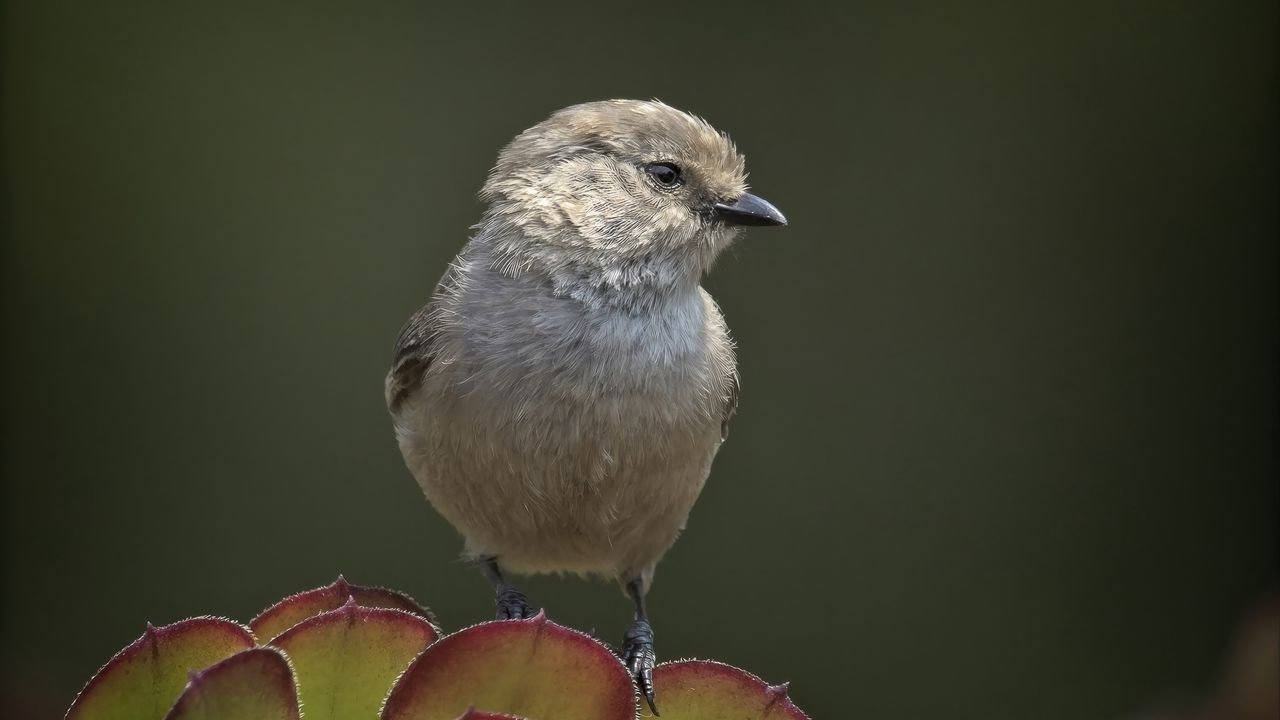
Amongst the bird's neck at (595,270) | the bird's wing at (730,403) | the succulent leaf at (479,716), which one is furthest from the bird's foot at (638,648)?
the succulent leaf at (479,716)

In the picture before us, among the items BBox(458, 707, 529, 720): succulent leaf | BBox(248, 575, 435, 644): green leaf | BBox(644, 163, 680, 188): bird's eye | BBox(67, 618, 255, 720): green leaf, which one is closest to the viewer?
BBox(458, 707, 529, 720): succulent leaf

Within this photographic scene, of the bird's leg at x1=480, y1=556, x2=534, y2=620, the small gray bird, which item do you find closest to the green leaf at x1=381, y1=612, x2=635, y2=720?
the small gray bird

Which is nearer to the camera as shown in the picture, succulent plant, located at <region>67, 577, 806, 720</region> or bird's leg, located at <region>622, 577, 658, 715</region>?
succulent plant, located at <region>67, 577, 806, 720</region>

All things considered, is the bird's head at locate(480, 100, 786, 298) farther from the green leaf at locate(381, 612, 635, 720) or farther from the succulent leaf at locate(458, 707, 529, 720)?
the succulent leaf at locate(458, 707, 529, 720)

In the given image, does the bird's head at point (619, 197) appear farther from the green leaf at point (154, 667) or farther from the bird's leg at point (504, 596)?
the green leaf at point (154, 667)

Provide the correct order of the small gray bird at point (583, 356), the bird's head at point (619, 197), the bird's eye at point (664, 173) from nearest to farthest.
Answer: the small gray bird at point (583, 356)
the bird's head at point (619, 197)
the bird's eye at point (664, 173)

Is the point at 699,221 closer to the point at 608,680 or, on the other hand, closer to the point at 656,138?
the point at 656,138

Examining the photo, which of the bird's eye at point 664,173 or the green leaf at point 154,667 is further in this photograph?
the bird's eye at point 664,173
